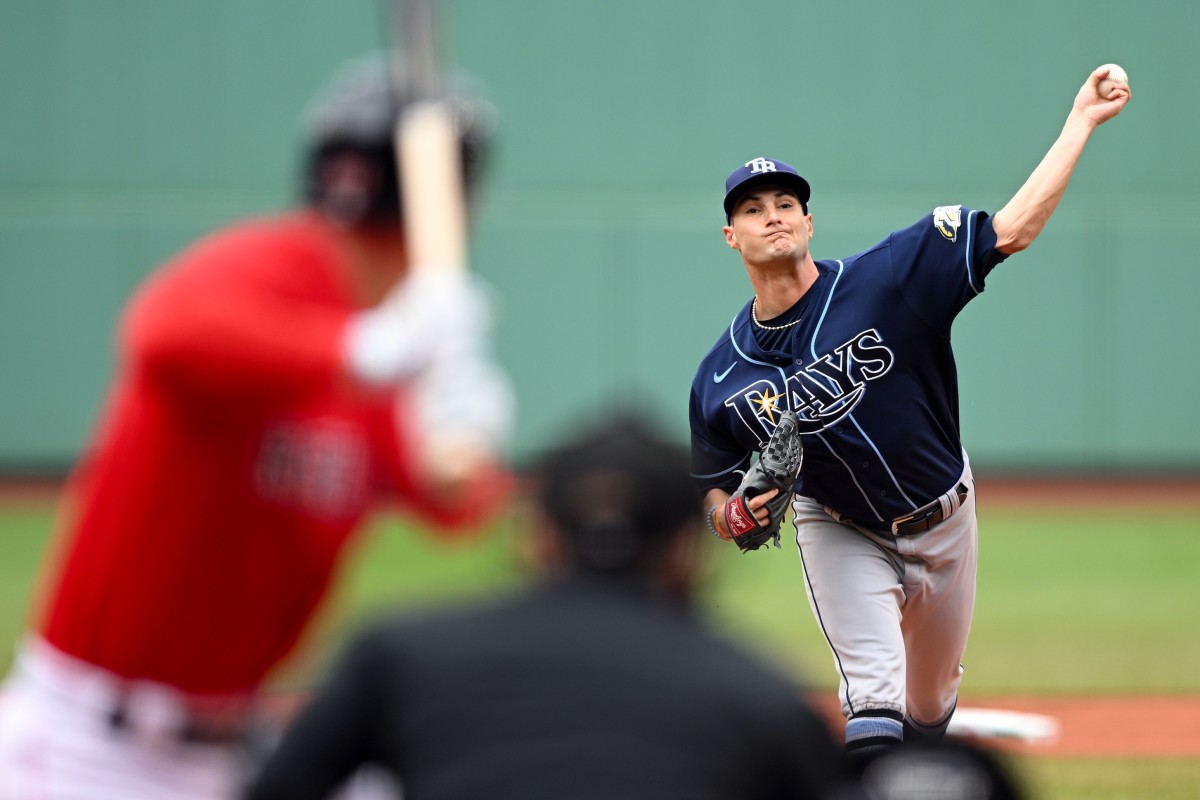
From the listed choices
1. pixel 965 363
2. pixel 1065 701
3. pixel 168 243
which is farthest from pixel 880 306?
pixel 168 243

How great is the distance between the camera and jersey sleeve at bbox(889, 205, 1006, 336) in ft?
16.6

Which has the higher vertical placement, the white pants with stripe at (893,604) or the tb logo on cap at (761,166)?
the tb logo on cap at (761,166)

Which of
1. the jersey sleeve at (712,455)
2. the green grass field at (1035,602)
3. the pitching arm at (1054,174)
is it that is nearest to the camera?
Result: the pitching arm at (1054,174)

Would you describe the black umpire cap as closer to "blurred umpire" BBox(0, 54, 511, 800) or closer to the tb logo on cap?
"blurred umpire" BBox(0, 54, 511, 800)

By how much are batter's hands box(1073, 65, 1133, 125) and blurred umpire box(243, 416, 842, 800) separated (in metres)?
3.26

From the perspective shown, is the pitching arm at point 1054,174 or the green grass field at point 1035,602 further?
the green grass field at point 1035,602

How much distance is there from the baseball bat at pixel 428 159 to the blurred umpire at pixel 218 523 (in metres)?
0.04

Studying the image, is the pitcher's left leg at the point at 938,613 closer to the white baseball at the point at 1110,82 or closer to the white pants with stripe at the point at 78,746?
the white baseball at the point at 1110,82

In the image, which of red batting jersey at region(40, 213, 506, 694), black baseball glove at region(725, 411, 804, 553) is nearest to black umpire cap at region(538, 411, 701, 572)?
red batting jersey at region(40, 213, 506, 694)

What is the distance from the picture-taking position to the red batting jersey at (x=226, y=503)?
225cm

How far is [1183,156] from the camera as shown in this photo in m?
17.9

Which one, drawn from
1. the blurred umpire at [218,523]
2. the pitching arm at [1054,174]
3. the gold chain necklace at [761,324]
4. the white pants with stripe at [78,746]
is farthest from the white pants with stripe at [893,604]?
the white pants with stripe at [78,746]

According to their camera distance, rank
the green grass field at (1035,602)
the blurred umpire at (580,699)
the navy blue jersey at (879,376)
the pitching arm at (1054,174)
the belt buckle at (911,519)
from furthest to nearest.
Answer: the green grass field at (1035,602) → the belt buckle at (911,519) → the navy blue jersey at (879,376) → the pitching arm at (1054,174) → the blurred umpire at (580,699)

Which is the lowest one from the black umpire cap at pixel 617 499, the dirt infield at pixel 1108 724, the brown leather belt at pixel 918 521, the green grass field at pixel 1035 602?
the green grass field at pixel 1035 602
